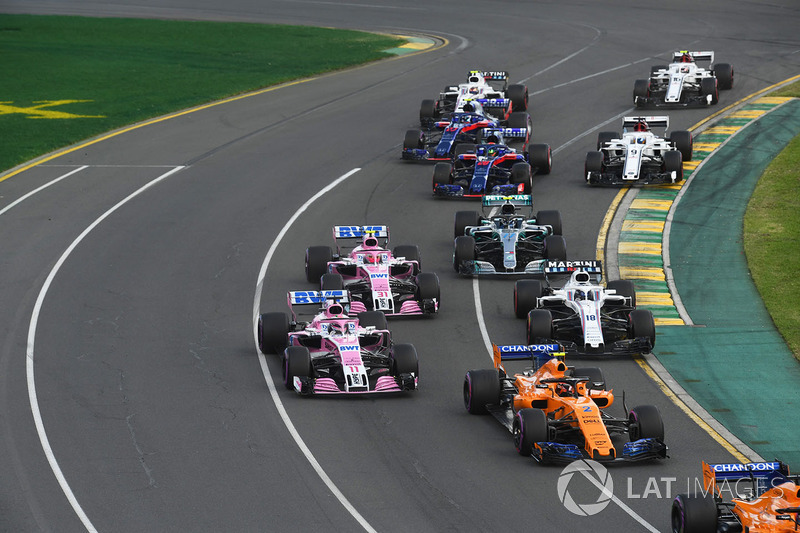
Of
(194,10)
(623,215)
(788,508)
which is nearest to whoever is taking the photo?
(788,508)

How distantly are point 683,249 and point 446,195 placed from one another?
9.04 metres

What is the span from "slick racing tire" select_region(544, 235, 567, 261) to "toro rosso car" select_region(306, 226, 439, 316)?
3684 millimetres

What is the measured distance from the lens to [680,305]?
34812 millimetres

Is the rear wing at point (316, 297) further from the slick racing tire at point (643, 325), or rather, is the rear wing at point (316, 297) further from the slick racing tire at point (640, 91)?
the slick racing tire at point (640, 91)

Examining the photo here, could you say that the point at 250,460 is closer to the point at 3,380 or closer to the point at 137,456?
the point at 137,456

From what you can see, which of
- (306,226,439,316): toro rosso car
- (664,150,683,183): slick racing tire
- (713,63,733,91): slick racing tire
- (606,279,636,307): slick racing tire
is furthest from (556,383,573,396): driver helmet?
(713,63,733,91): slick racing tire

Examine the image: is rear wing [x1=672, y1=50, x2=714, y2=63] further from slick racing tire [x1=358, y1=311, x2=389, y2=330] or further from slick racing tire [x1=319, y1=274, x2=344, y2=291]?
slick racing tire [x1=358, y1=311, x2=389, y2=330]

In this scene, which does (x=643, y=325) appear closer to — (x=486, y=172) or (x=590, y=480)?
(x=590, y=480)

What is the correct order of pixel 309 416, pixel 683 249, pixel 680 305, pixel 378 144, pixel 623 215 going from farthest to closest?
pixel 378 144 → pixel 623 215 → pixel 683 249 → pixel 680 305 → pixel 309 416

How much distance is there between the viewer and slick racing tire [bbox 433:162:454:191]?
45.2m

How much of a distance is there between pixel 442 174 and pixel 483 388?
19.3 meters

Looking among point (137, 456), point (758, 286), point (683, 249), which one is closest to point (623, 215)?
point (683, 249)

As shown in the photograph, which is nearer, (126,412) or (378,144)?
(126,412)

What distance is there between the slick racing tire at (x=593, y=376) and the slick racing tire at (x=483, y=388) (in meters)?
1.67
